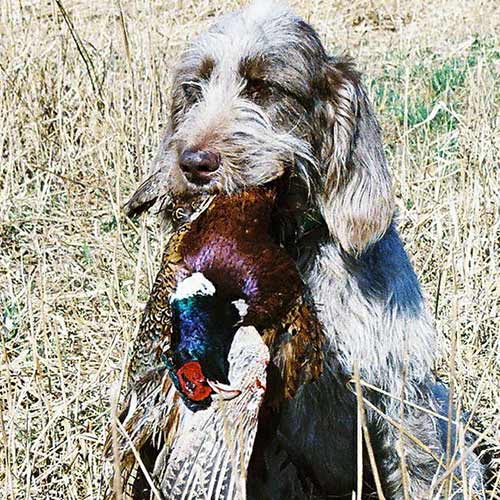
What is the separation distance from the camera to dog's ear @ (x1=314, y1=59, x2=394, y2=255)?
2934mm

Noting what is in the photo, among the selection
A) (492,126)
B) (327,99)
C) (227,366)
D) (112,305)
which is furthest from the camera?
(492,126)

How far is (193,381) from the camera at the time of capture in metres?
2.14

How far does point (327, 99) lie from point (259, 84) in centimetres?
21

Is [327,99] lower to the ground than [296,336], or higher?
higher

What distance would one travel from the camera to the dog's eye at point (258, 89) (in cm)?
308

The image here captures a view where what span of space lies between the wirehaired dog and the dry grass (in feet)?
0.67

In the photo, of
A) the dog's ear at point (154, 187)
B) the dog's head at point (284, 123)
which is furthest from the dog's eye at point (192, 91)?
the dog's ear at point (154, 187)

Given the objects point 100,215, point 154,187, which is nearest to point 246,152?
point 154,187

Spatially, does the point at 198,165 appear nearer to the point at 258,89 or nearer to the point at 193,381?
the point at 258,89

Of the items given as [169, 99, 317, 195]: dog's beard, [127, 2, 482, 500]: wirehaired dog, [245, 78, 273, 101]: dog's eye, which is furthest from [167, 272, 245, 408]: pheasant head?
[245, 78, 273, 101]: dog's eye

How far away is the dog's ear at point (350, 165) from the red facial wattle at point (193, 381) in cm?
89

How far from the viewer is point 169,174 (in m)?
2.87

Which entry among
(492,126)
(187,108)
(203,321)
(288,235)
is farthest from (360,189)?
(492,126)

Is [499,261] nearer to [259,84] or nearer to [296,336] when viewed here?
[259,84]
